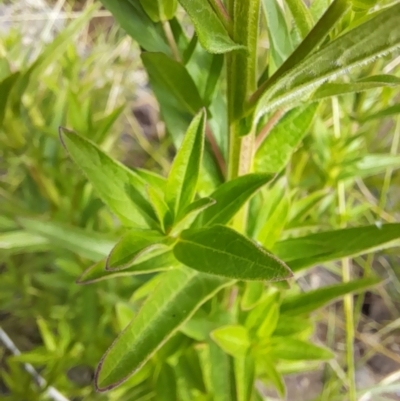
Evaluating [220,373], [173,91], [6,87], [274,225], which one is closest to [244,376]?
[220,373]

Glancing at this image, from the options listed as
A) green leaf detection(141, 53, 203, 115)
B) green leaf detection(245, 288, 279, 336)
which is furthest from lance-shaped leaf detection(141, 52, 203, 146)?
green leaf detection(245, 288, 279, 336)

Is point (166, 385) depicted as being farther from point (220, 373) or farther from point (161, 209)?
point (161, 209)

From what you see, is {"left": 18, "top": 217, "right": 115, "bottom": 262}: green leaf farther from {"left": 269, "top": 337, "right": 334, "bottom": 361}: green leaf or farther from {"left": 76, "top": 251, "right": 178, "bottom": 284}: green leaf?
{"left": 269, "top": 337, "right": 334, "bottom": 361}: green leaf

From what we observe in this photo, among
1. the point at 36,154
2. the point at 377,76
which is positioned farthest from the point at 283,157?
the point at 36,154

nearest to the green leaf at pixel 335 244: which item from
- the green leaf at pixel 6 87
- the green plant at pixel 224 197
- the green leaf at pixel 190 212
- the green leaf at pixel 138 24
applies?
the green plant at pixel 224 197

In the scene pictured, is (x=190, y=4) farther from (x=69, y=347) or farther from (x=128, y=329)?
(x=69, y=347)

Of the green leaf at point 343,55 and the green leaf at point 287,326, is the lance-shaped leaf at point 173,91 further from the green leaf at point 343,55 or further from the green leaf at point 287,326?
the green leaf at point 287,326
